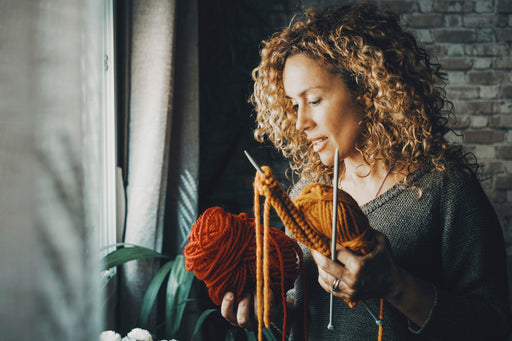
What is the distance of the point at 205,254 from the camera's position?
63 cm

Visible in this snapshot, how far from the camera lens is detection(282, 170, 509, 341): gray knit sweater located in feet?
2.22

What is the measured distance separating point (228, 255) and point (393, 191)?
1.33 ft

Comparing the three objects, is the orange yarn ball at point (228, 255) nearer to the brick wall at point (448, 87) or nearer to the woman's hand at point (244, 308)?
the woman's hand at point (244, 308)

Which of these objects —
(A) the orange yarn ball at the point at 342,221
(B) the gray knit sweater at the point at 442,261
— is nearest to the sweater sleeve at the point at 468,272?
(B) the gray knit sweater at the point at 442,261

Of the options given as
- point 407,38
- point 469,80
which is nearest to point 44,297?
point 407,38

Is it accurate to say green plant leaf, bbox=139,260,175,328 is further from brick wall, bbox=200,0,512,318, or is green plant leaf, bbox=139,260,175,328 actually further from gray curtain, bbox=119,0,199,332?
brick wall, bbox=200,0,512,318

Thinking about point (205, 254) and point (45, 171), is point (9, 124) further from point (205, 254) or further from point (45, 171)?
point (205, 254)

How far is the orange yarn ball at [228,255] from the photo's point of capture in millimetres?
637

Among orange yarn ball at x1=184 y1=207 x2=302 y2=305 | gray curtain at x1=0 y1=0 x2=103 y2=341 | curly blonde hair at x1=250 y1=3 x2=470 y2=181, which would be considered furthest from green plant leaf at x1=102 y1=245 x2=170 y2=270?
gray curtain at x1=0 y1=0 x2=103 y2=341

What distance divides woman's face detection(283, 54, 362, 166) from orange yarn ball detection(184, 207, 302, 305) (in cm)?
25

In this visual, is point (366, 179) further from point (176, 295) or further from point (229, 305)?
point (176, 295)

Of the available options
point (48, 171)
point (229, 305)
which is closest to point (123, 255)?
point (229, 305)

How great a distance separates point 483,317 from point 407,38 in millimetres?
611

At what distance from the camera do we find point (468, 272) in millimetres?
704
